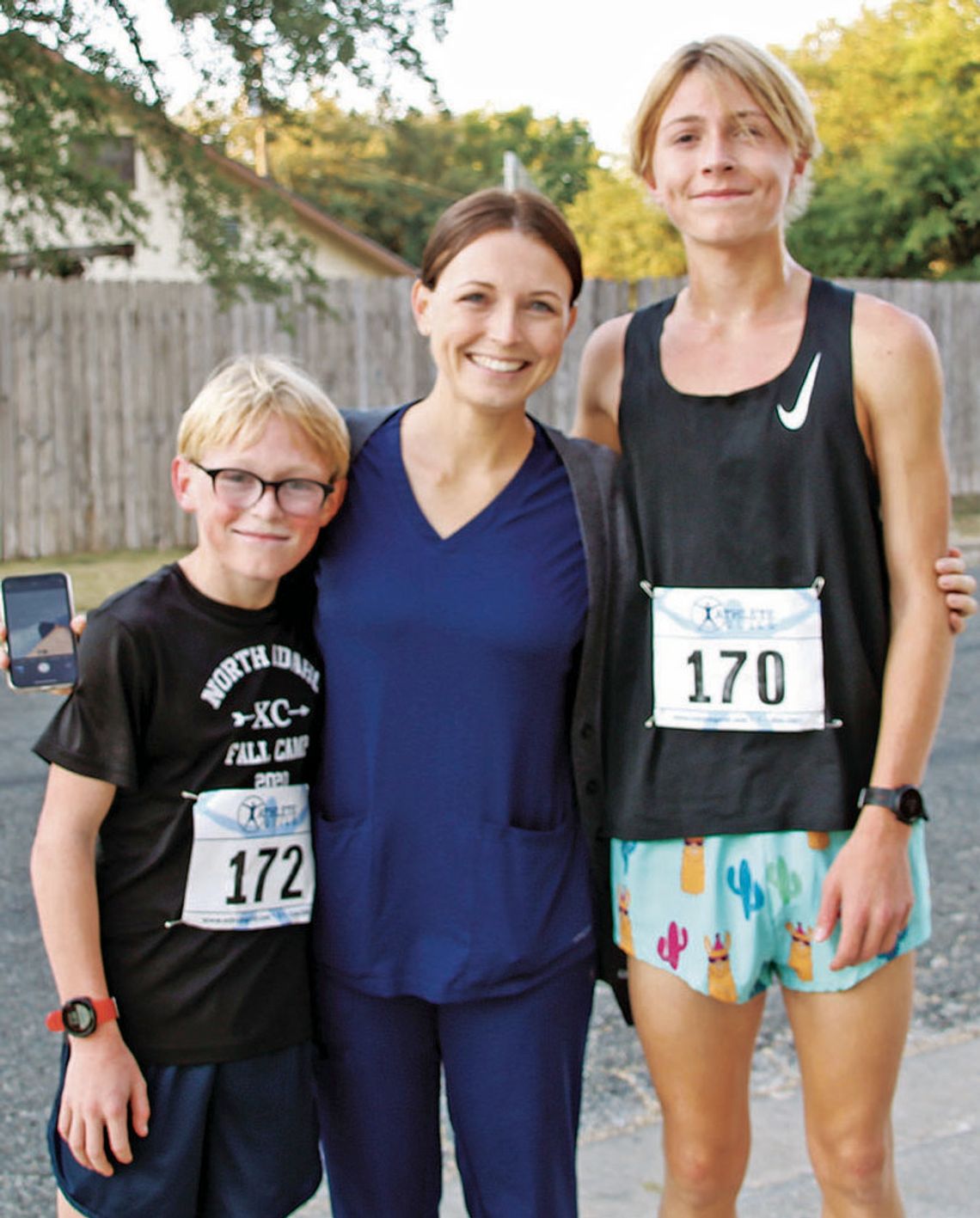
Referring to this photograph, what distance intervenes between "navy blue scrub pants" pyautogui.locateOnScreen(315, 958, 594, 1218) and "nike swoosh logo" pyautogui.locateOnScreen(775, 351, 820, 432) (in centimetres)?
96

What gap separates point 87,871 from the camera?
6.87 ft

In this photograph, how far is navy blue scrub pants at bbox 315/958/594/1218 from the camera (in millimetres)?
2211

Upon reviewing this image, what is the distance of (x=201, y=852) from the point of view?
7.02 feet

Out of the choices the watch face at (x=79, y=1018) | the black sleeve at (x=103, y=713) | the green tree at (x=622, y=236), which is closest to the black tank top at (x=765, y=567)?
the black sleeve at (x=103, y=713)

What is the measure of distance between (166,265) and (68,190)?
17763mm

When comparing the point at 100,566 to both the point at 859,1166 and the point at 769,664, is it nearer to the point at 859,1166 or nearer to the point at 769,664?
the point at 769,664

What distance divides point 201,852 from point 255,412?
707 mm

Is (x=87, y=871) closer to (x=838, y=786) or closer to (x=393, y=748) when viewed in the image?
(x=393, y=748)

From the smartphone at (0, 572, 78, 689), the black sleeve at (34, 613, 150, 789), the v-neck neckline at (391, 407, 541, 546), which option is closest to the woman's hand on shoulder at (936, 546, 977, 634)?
the v-neck neckline at (391, 407, 541, 546)

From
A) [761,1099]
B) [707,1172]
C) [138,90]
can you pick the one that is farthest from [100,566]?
[707,1172]

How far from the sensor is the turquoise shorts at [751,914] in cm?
221

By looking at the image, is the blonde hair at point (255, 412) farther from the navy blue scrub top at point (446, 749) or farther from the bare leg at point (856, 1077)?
the bare leg at point (856, 1077)

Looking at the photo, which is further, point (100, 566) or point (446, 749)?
point (100, 566)

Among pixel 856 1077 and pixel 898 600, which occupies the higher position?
pixel 898 600
